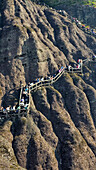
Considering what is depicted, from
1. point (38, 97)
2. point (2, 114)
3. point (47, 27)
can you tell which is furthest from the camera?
point (47, 27)

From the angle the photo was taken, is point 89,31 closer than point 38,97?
No

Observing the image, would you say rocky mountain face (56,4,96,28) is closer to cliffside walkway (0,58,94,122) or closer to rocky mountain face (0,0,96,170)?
rocky mountain face (0,0,96,170)

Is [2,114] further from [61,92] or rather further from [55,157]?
[61,92]

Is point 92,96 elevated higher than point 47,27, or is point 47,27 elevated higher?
point 47,27

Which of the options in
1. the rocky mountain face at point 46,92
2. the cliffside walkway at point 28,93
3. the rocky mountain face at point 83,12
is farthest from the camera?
the rocky mountain face at point 83,12

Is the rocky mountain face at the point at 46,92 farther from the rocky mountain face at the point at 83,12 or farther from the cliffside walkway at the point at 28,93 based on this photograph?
the rocky mountain face at the point at 83,12

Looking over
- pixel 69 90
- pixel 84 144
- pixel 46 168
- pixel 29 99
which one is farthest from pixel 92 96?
pixel 46 168

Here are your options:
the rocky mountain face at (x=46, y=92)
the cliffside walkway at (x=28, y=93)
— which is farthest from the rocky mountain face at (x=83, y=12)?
the cliffside walkway at (x=28, y=93)

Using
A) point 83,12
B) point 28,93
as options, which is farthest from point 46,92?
point 83,12
